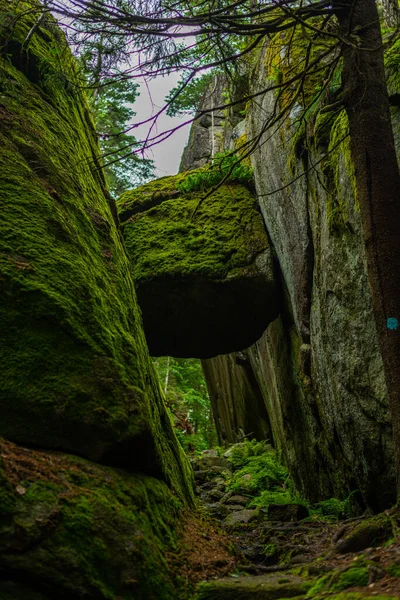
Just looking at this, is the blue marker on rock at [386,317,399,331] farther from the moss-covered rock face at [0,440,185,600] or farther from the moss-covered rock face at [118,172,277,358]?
the moss-covered rock face at [118,172,277,358]

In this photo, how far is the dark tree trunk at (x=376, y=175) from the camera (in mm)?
4277

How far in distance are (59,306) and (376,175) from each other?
3074 millimetres

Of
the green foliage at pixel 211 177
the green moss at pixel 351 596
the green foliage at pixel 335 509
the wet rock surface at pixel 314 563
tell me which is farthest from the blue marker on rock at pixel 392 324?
the green foliage at pixel 211 177

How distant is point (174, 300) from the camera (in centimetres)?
845

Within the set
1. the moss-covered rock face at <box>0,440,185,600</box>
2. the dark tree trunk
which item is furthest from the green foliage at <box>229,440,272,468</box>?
the moss-covered rock face at <box>0,440,185,600</box>

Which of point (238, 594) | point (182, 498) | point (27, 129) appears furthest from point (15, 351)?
point (27, 129)

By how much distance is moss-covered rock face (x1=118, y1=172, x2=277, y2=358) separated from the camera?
8.16 meters

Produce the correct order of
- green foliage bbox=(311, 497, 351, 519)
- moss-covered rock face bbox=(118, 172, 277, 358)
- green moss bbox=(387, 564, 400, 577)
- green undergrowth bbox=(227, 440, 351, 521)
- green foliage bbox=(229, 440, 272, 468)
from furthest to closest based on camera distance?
1. green foliage bbox=(229, 440, 272, 468)
2. moss-covered rock face bbox=(118, 172, 277, 358)
3. green undergrowth bbox=(227, 440, 351, 521)
4. green foliage bbox=(311, 497, 351, 519)
5. green moss bbox=(387, 564, 400, 577)

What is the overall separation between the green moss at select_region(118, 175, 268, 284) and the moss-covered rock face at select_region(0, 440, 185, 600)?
5.14 meters

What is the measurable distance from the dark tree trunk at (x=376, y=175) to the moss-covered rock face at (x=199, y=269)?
11.8ft

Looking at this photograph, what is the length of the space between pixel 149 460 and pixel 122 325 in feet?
4.55

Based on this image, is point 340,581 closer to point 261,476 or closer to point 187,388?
point 261,476

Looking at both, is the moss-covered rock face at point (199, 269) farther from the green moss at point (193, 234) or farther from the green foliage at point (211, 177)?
the green foliage at point (211, 177)

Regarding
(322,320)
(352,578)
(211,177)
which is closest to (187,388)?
(211,177)
